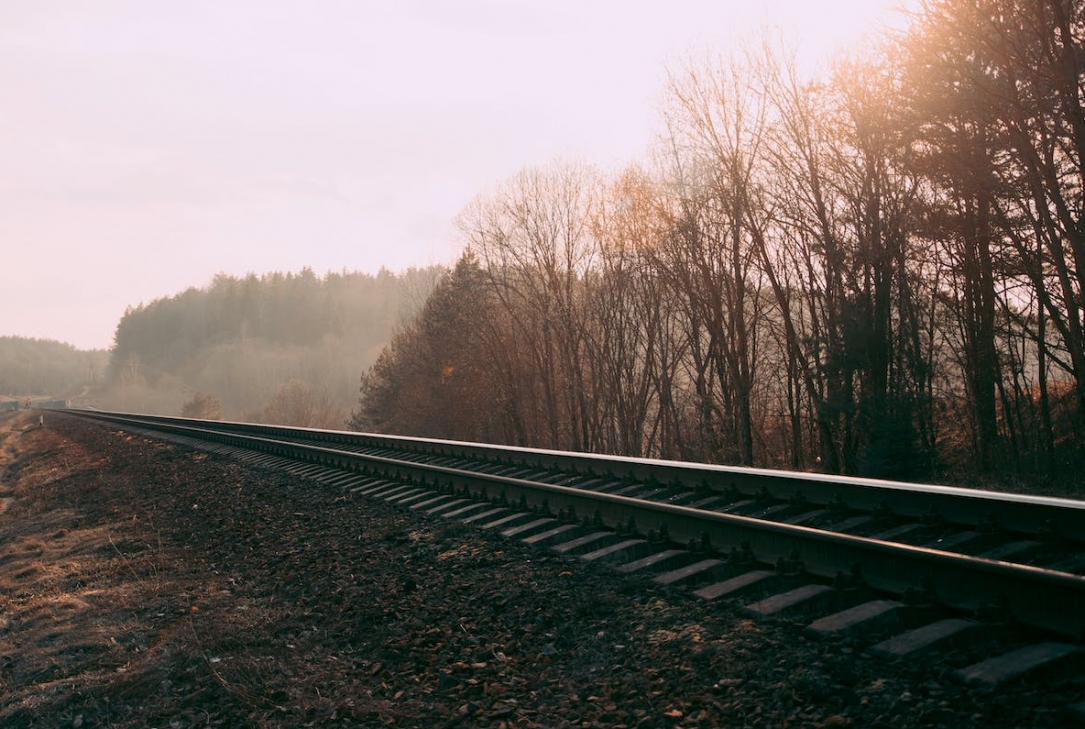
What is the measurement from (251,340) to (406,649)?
135293 mm

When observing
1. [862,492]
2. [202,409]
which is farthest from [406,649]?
[202,409]

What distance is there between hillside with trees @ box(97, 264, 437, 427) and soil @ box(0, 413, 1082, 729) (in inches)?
3874

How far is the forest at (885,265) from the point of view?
1346cm

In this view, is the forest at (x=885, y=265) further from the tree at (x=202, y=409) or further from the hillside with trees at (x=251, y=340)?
the hillside with trees at (x=251, y=340)

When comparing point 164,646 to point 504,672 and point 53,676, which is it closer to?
point 53,676

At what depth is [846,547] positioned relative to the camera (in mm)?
5141

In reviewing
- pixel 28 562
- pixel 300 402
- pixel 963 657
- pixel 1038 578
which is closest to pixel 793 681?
pixel 963 657

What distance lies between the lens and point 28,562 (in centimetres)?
1066

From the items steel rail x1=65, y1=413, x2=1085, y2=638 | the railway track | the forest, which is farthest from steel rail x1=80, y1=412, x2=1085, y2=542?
the forest

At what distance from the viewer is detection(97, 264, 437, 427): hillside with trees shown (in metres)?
122

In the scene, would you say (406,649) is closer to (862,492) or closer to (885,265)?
(862,492)

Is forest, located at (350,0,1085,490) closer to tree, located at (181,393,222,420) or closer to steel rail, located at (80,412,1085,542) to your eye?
steel rail, located at (80,412,1085,542)

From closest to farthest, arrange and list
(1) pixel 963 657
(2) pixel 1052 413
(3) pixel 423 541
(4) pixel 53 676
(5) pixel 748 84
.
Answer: (1) pixel 963 657
(4) pixel 53 676
(3) pixel 423 541
(2) pixel 1052 413
(5) pixel 748 84

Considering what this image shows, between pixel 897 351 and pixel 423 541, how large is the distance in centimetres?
1277
